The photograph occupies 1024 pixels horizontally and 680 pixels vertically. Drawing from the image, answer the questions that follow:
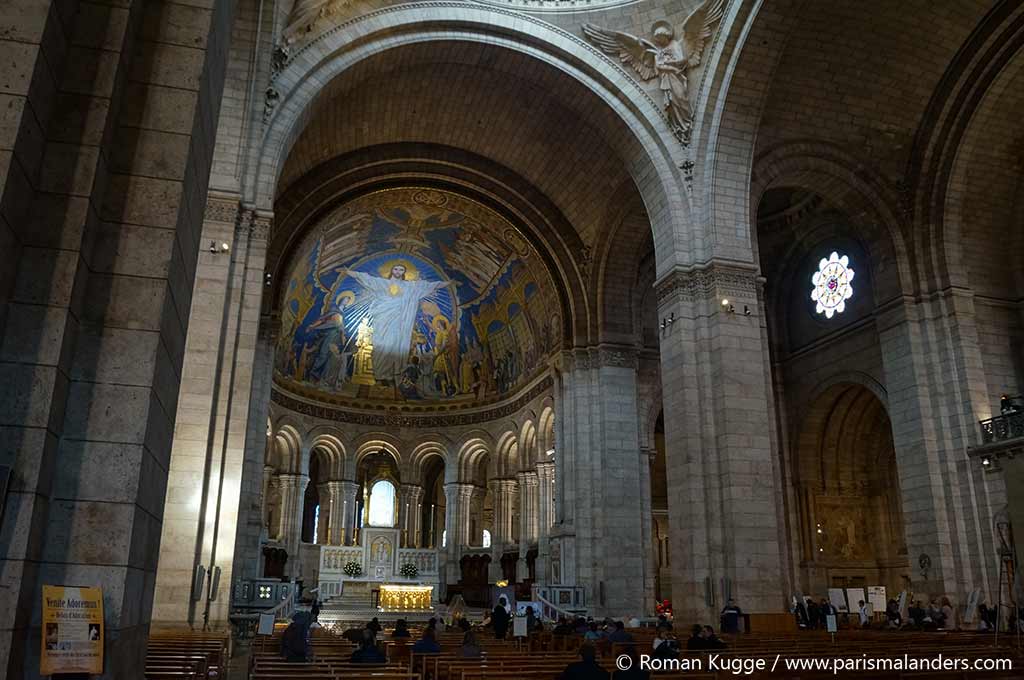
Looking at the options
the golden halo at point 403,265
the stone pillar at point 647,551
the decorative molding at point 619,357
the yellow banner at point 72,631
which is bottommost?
the yellow banner at point 72,631

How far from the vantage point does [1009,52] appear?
53.4ft

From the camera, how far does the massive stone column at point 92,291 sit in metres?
4.27

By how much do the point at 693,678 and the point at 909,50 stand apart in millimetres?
16294

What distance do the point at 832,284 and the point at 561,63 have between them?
10.5 metres

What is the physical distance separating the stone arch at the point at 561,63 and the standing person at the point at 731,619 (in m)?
6.92

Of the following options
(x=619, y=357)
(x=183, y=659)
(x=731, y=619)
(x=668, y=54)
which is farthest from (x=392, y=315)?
(x=183, y=659)

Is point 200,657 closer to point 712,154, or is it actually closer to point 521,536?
point 712,154

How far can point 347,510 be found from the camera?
103ft

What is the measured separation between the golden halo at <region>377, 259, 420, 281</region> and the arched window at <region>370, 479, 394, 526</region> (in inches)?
463

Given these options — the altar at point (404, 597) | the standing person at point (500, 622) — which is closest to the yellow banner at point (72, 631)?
the standing person at point (500, 622)

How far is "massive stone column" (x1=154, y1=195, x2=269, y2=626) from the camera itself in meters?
11.5

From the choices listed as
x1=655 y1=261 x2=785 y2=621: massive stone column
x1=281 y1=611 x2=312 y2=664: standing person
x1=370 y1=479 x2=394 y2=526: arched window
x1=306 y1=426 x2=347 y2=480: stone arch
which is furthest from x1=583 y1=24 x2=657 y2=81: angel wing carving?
x1=370 y1=479 x2=394 y2=526: arched window

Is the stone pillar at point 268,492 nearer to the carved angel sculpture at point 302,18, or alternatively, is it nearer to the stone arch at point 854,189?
the carved angel sculpture at point 302,18

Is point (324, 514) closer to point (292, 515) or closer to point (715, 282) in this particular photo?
point (292, 515)
